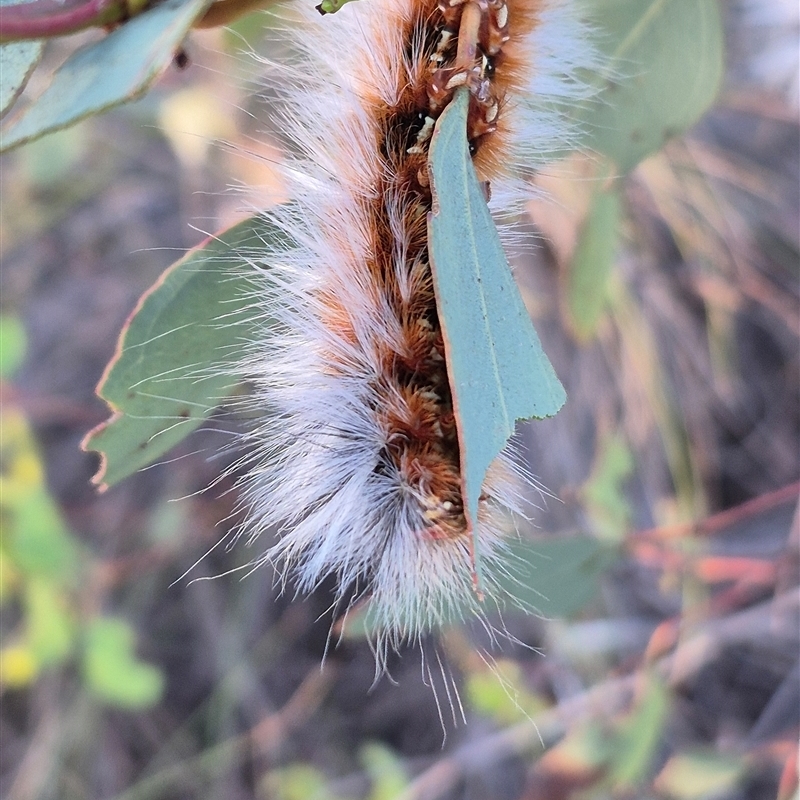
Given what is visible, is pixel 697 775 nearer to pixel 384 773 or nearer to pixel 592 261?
pixel 384 773

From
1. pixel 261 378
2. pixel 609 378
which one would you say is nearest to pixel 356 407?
pixel 261 378

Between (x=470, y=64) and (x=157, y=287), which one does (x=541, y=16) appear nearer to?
(x=470, y=64)

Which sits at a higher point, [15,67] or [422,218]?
[15,67]

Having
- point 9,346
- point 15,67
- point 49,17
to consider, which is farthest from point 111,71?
point 9,346

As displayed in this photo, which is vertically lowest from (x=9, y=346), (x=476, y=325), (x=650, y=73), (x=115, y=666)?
(x=115, y=666)

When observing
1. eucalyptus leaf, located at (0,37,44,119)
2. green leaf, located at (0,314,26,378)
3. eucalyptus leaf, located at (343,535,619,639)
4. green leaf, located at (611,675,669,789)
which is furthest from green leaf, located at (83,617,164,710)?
eucalyptus leaf, located at (0,37,44,119)

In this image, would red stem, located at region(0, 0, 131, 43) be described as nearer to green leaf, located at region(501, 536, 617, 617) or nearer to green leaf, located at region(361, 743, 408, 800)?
green leaf, located at region(501, 536, 617, 617)
